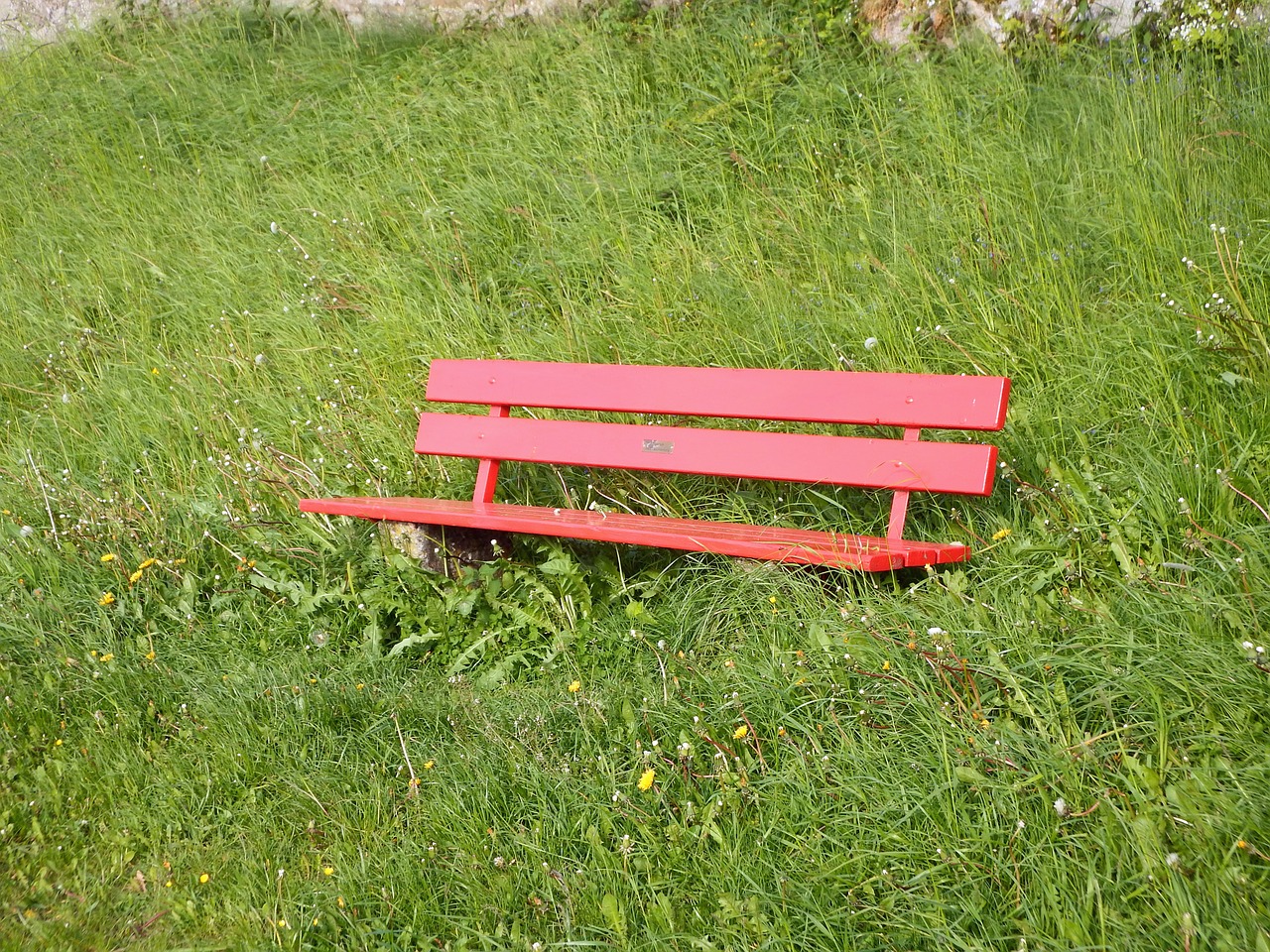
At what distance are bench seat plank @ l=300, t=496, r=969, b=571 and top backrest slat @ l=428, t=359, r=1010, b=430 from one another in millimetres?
372

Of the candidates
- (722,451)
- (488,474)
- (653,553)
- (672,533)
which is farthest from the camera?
(488,474)

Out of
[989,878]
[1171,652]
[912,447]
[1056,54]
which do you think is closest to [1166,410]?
[912,447]

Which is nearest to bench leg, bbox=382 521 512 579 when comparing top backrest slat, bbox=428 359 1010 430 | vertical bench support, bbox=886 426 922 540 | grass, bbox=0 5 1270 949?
grass, bbox=0 5 1270 949

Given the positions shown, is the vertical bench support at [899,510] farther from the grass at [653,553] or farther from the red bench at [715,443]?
the grass at [653,553]

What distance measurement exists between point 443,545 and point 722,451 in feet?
3.38

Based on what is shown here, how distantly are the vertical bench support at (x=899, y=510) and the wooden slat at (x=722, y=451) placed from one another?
3cm

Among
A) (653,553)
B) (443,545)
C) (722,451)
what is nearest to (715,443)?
(722,451)

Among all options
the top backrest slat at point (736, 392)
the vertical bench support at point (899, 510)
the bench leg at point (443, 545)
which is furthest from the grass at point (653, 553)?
the top backrest slat at point (736, 392)

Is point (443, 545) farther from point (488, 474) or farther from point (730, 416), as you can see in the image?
point (730, 416)

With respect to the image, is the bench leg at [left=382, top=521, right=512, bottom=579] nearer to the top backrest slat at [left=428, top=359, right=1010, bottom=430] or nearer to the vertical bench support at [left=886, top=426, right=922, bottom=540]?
the top backrest slat at [left=428, top=359, right=1010, bottom=430]

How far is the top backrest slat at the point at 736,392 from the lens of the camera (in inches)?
130

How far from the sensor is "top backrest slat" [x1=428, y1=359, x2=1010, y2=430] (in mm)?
3291

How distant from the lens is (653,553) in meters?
3.96

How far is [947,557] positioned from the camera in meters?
3.08
